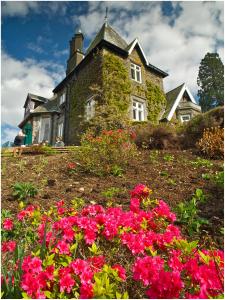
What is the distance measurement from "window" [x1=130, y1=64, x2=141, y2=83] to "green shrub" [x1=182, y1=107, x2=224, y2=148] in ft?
31.2

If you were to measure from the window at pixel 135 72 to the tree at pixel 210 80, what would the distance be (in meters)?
Answer: 17.6

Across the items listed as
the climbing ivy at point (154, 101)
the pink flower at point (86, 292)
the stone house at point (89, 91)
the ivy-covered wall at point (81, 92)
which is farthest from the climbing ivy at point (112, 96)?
the pink flower at point (86, 292)

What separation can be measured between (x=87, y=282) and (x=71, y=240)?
1.91 ft

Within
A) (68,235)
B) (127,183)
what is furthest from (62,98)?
(68,235)

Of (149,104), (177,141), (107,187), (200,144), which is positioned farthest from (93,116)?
(107,187)

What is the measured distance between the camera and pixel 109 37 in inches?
725

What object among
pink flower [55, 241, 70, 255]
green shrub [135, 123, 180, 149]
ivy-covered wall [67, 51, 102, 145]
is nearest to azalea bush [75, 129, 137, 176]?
green shrub [135, 123, 180, 149]

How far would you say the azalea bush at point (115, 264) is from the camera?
1.72 meters

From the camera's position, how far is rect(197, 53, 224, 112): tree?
3338 centimetres

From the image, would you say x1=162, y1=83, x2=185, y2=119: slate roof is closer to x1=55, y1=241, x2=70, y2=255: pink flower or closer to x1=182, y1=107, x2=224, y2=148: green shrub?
x1=182, y1=107, x2=224, y2=148: green shrub

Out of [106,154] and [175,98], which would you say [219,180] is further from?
[175,98]

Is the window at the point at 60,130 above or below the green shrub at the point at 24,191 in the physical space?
above

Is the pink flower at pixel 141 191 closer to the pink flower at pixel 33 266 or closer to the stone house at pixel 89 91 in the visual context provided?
the pink flower at pixel 33 266

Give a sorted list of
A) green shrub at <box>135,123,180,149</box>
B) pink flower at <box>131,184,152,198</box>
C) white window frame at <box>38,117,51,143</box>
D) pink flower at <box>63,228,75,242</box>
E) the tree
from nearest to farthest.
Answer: pink flower at <box>63,228,75,242</box>, pink flower at <box>131,184,152,198</box>, green shrub at <box>135,123,180,149</box>, white window frame at <box>38,117,51,143</box>, the tree
